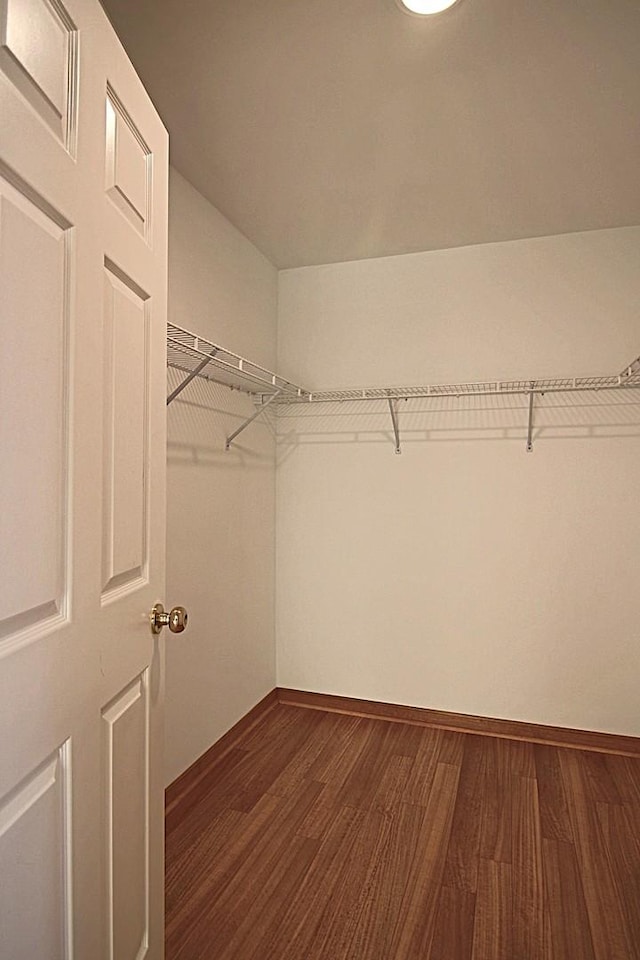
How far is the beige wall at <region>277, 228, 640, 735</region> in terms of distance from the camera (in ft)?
9.05

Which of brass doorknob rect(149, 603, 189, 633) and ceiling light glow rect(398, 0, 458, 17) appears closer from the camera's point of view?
brass doorknob rect(149, 603, 189, 633)

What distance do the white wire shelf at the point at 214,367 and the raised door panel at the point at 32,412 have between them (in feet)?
3.43

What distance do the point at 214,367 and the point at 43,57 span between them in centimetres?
157

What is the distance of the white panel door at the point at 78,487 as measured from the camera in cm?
73

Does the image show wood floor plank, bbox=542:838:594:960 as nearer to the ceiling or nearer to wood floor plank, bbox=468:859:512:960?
wood floor plank, bbox=468:859:512:960

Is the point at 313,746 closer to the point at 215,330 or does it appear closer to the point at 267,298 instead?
the point at 215,330

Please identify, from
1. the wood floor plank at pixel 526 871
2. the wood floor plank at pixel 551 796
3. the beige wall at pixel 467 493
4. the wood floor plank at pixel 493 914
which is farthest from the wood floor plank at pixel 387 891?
the beige wall at pixel 467 493

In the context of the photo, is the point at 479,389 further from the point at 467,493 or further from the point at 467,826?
the point at 467,826

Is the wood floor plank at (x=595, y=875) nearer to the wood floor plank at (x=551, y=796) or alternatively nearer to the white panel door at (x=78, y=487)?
the wood floor plank at (x=551, y=796)

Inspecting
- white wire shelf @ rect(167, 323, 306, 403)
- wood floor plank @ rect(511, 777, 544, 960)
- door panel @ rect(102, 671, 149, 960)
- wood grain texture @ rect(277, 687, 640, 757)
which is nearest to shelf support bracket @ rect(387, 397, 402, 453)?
white wire shelf @ rect(167, 323, 306, 403)

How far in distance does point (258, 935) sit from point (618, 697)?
6.25 feet

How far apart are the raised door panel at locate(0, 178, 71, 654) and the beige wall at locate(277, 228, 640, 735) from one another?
234 cm

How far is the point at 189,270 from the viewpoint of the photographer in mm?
2348

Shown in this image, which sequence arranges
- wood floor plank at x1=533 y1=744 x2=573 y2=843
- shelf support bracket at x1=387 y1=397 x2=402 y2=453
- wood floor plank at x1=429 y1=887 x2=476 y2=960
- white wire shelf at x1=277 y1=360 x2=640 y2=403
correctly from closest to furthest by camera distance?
wood floor plank at x1=429 y1=887 x2=476 y2=960, wood floor plank at x1=533 y1=744 x2=573 y2=843, white wire shelf at x1=277 y1=360 x2=640 y2=403, shelf support bracket at x1=387 y1=397 x2=402 y2=453
